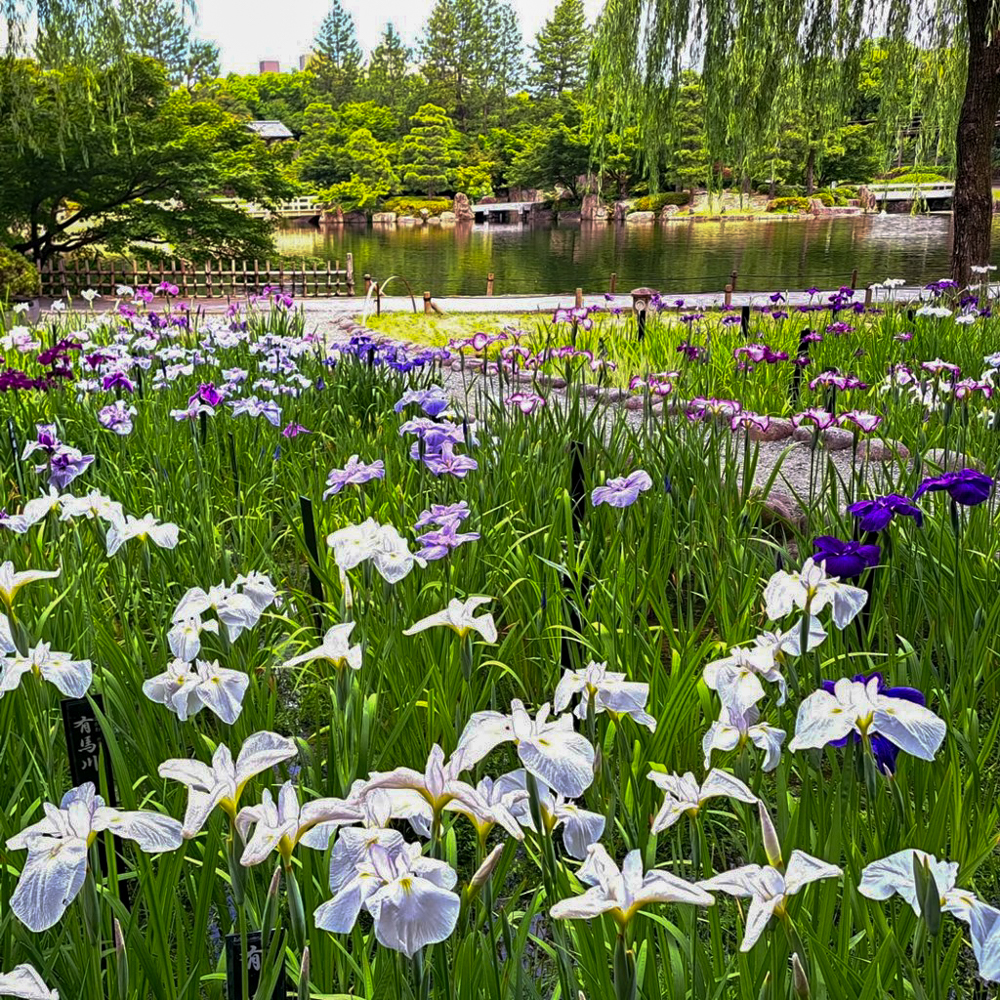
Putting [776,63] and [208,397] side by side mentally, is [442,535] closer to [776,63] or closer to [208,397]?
[208,397]

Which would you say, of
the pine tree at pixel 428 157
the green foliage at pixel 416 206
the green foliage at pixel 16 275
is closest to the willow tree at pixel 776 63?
the green foliage at pixel 16 275

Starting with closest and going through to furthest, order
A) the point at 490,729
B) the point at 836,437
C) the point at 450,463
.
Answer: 1. the point at 490,729
2. the point at 450,463
3. the point at 836,437

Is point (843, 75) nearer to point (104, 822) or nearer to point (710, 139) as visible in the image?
point (710, 139)

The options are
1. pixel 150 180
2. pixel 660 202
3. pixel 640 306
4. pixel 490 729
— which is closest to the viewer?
pixel 490 729

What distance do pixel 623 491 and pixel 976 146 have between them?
28.6 ft

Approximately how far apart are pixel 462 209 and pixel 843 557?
189 feet

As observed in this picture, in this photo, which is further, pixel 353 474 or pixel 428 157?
pixel 428 157

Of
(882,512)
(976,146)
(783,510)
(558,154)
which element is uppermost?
(558,154)

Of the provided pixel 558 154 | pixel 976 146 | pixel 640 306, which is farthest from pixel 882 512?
pixel 558 154

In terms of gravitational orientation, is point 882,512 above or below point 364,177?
below

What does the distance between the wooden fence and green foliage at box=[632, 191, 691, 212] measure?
32994 mm

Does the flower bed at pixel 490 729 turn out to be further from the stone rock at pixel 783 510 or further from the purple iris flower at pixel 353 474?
the stone rock at pixel 783 510

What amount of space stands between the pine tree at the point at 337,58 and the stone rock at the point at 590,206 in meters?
36.4

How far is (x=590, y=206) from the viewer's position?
53219 mm
